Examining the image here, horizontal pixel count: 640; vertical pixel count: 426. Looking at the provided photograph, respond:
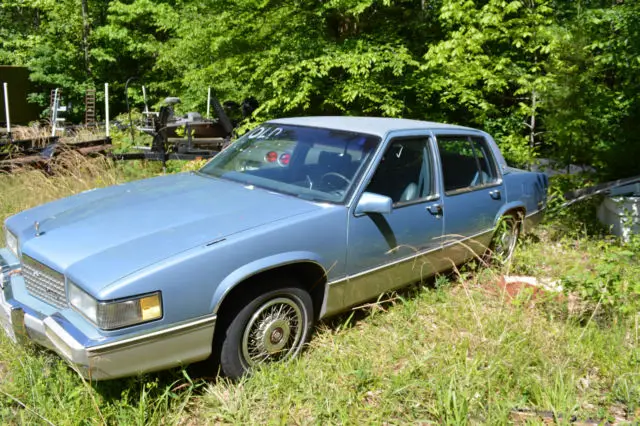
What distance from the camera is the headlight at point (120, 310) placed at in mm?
2531

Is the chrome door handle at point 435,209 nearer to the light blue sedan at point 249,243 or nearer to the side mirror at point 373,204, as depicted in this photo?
the light blue sedan at point 249,243

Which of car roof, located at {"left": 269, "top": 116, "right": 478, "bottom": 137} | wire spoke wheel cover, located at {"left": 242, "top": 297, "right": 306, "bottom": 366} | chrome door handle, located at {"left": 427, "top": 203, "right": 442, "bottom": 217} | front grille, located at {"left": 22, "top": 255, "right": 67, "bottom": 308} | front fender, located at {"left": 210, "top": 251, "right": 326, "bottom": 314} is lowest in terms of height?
wire spoke wheel cover, located at {"left": 242, "top": 297, "right": 306, "bottom": 366}

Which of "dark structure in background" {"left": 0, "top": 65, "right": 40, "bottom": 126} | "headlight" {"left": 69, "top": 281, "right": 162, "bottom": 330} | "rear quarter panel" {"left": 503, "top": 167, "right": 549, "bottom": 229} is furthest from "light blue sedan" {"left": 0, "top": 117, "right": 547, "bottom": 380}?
"dark structure in background" {"left": 0, "top": 65, "right": 40, "bottom": 126}

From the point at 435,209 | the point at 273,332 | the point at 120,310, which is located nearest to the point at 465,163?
the point at 435,209

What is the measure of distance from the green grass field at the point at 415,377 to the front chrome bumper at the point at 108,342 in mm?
186

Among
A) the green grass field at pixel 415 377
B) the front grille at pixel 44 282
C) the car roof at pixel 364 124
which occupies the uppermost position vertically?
the car roof at pixel 364 124

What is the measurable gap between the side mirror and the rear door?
0.95 metres

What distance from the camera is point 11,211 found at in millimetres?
6078

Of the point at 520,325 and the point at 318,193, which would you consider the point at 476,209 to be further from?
the point at 318,193

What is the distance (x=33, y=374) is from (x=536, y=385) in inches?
113

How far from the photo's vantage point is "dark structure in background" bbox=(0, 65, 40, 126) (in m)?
20.9

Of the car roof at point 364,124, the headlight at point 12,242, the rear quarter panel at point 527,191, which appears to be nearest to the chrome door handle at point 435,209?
the car roof at point 364,124

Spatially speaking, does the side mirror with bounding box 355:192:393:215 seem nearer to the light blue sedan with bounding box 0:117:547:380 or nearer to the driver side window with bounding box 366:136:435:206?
the light blue sedan with bounding box 0:117:547:380

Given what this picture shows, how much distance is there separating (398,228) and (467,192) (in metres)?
1.01
